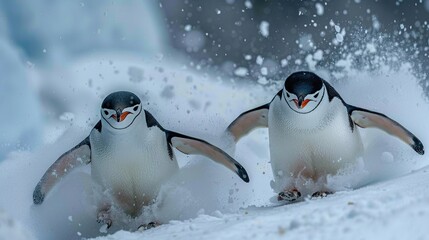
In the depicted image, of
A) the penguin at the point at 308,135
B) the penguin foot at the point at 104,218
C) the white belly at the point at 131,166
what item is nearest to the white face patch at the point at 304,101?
the penguin at the point at 308,135

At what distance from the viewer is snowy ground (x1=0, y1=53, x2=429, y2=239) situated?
296 cm

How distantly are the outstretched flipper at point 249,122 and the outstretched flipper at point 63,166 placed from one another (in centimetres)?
112

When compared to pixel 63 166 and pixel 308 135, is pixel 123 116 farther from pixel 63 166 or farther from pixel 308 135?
pixel 308 135

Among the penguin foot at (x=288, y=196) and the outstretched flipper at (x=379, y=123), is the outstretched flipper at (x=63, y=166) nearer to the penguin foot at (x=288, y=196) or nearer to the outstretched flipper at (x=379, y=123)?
the penguin foot at (x=288, y=196)

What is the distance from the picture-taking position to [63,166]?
16.2ft

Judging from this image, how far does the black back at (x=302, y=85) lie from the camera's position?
176 inches

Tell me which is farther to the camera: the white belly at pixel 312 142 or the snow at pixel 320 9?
the snow at pixel 320 9

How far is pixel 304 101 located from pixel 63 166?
1.78 m

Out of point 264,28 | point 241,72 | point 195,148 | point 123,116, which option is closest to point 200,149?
point 195,148

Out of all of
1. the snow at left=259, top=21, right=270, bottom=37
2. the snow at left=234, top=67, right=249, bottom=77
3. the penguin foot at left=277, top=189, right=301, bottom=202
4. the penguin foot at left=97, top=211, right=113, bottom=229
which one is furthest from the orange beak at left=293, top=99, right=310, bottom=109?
the snow at left=259, top=21, right=270, bottom=37

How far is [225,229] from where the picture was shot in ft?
10.3

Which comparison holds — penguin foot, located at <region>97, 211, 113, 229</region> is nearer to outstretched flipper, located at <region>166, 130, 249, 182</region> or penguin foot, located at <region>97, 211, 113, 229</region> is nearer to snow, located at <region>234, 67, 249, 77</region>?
outstretched flipper, located at <region>166, 130, 249, 182</region>

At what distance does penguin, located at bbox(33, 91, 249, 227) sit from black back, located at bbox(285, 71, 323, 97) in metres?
0.69

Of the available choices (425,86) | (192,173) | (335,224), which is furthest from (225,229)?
(425,86)
